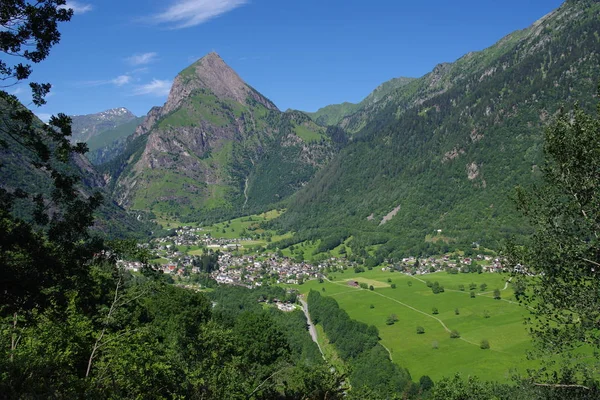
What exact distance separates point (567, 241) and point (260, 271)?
14802cm

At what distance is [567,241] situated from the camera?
18.0m

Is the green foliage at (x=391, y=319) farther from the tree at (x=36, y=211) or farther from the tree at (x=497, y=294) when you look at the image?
the tree at (x=36, y=211)

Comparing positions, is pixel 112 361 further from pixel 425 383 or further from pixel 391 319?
pixel 391 319

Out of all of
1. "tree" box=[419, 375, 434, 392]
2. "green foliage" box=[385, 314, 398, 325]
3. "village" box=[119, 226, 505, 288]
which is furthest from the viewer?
"village" box=[119, 226, 505, 288]

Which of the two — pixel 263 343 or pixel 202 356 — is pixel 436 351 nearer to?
pixel 263 343

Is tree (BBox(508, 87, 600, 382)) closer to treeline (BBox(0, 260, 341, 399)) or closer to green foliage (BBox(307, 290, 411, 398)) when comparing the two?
treeline (BBox(0, 260, 341, 399))

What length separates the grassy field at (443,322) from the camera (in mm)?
67250

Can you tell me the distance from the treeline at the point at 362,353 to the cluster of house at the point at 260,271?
123 ft

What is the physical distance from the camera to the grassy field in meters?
67.2

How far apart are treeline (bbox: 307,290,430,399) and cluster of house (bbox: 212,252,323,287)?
37627 millimetres

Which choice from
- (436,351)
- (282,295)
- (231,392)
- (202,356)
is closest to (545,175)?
(231,392)

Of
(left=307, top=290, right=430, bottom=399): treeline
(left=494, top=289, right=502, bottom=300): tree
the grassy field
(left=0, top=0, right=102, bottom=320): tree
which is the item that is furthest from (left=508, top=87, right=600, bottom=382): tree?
(left=494, top=289, right=502, bottom=300): tree

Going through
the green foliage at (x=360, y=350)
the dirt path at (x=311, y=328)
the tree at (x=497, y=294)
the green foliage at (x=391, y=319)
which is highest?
the green foliage at (x=360, y=350)

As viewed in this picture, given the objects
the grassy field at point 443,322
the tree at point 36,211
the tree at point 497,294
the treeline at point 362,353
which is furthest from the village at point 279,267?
the tree at point 36,211
